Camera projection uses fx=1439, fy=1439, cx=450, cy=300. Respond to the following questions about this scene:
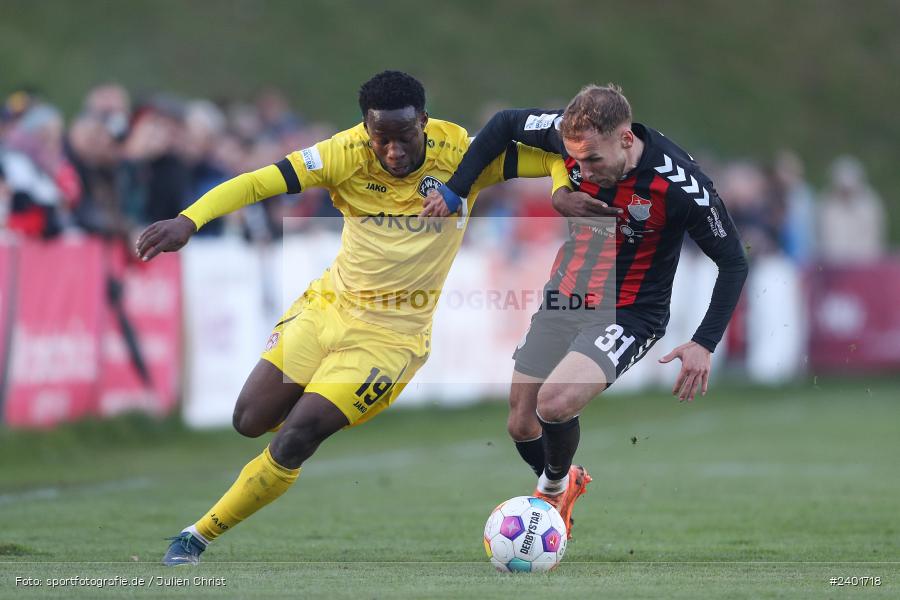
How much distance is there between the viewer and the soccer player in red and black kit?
7.91 meters

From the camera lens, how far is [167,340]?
→ 1496 centimetres

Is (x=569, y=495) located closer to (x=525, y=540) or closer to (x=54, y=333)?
(x=525, y=540)

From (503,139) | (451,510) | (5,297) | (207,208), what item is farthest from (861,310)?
(207,208)

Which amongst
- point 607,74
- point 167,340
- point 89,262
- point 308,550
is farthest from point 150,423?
point 607,74

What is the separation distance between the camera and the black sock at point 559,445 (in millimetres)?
8398

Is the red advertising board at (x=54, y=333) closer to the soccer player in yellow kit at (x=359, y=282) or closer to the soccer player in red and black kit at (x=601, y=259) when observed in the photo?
the soccer player in yellow kit at (x=359, y=282)

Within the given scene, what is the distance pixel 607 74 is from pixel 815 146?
6258 millimetres

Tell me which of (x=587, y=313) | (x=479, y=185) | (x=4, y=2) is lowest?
(x=587, y=313)

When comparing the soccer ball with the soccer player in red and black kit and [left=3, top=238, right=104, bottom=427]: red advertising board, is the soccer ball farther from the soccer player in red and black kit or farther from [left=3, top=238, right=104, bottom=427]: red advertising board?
[left=3, top=238, right=104, bottom=427]: red advertising board

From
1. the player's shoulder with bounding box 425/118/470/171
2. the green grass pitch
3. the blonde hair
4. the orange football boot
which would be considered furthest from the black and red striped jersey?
the green grass pitch

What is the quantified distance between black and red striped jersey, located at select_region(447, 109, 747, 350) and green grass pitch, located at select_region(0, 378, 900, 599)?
1.52m

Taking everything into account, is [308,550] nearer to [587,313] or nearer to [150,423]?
[587,313]

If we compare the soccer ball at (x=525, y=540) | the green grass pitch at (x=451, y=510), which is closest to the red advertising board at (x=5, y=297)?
the green grass pitch at (x=451, y=510)

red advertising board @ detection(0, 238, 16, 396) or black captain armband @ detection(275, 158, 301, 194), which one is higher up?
black captain armband @ detection(275, 158, 301, 194)
